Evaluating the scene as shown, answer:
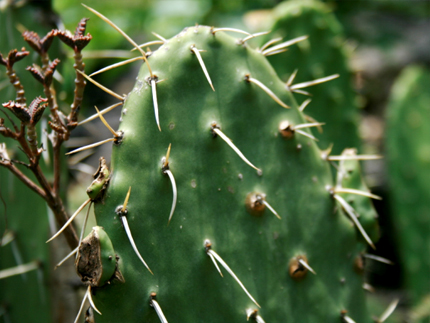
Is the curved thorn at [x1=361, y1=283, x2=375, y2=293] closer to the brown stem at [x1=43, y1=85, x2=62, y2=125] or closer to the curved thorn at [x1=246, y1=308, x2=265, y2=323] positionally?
the curved thorn at [x1=246, y1=308, x2=265, y2=323]

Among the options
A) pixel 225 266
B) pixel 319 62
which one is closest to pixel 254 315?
pixel 225 266

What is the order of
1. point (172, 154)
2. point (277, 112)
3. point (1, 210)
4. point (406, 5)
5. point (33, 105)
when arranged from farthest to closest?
point (406, 5), point (1, 210), point (277, 112), point (172, 154), point (33, 105)

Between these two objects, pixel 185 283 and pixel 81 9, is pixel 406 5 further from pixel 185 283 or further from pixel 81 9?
pixel 185 283

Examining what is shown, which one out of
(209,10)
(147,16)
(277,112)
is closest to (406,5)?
(209,10)

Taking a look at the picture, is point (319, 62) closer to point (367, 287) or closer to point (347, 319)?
point (367, 287)

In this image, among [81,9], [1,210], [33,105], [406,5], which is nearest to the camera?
[33,105]

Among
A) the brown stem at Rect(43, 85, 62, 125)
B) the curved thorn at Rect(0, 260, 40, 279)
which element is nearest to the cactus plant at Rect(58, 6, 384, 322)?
the brown stem at Rect(43, 85, 62, 125)

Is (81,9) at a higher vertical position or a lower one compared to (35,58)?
lower
